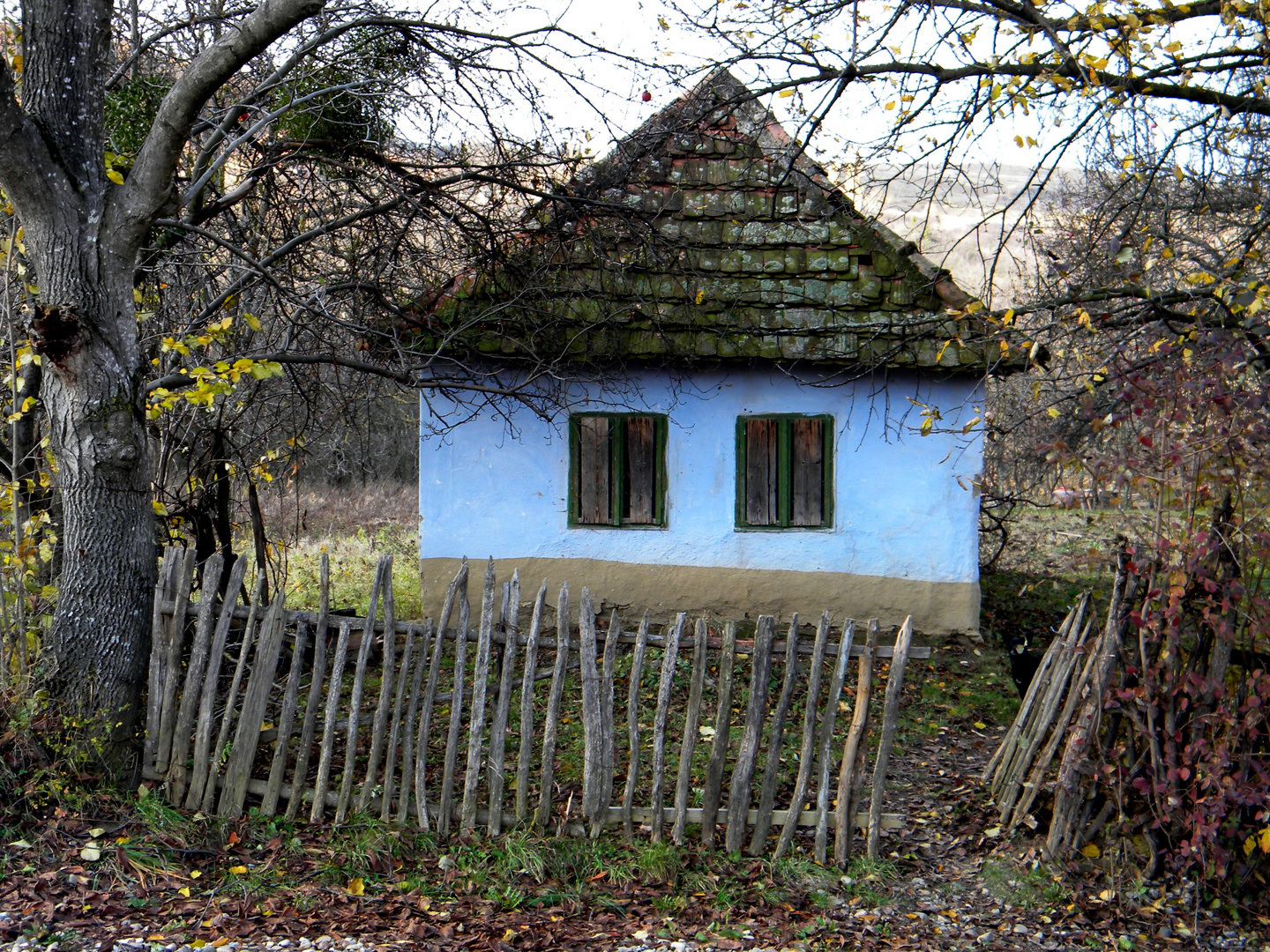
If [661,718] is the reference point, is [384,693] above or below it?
above

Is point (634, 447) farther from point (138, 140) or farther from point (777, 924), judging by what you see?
point (777, 924)

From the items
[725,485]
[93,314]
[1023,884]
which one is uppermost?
[93,314]

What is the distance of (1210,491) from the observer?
434 cm

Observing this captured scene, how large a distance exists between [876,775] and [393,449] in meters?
18.9

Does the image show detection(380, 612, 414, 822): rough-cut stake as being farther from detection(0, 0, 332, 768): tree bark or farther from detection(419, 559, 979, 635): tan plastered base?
detection(419, 559, 979, 635): tan plastered base

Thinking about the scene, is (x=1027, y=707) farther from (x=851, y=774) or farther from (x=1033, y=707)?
(x=851, y=774)

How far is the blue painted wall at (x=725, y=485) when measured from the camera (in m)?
9.03

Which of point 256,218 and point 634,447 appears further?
point 634,447

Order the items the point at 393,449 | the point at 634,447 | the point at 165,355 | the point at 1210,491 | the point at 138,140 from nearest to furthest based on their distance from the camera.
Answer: the point at 1210,491 < the point at 138,140 < the point at 165,355 < the point at 634,447 < the point at 393,449

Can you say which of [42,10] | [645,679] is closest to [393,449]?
[645,679]

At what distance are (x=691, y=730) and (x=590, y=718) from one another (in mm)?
546

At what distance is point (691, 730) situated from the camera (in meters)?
4.94

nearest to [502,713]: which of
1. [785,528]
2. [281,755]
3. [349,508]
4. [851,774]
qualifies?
[281,755]

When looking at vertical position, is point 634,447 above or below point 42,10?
Answer: below
